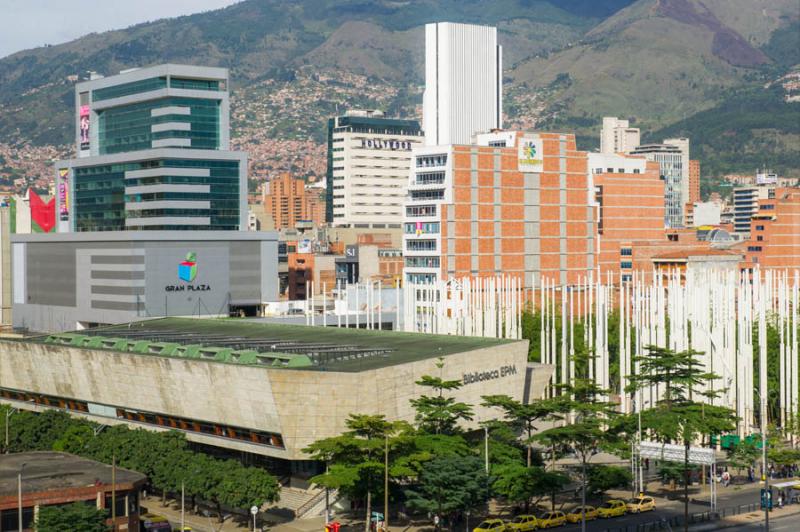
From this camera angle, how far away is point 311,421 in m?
111

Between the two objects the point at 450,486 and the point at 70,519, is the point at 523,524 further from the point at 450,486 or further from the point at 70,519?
the point at 70,519

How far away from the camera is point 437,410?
113562mm

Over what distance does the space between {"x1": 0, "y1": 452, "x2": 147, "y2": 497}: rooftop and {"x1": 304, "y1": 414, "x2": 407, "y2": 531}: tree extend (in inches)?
580

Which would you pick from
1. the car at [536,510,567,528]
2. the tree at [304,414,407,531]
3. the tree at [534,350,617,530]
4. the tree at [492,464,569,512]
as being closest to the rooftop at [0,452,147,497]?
A: the tree at [304,414,407,531]

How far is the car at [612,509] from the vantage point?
10888cm

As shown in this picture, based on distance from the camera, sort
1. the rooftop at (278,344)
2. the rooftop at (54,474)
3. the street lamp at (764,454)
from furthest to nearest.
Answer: the rooftop at (278,344) → the street lamp at (764,454) → the rooftop at (54,474)

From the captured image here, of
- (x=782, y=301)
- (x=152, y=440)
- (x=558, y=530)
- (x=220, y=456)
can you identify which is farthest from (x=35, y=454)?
(x=782, y=301)

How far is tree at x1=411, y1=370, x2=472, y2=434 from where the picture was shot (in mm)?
113562

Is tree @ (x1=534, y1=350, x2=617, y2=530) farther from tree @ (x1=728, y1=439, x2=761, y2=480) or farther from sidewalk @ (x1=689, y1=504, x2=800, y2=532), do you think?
tree @ (x1=728, y1=439, x2=761, y2=480)

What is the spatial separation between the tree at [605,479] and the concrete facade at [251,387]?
49.2 feet

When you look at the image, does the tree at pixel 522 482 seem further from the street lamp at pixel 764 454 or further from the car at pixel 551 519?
the street lamp at pixel 764 454

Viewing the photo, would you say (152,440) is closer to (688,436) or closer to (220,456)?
(220,456)

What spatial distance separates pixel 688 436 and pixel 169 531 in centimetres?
4628

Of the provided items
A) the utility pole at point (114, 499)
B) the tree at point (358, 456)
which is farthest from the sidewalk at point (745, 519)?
the utility pole at point (114, 499)
